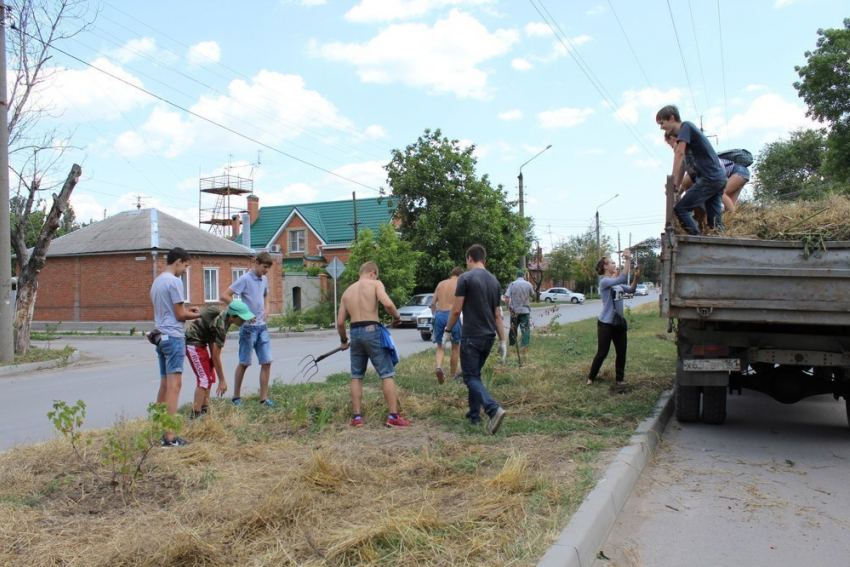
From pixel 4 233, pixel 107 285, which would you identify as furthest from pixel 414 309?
pixel 107 285

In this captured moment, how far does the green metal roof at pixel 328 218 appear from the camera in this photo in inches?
1800

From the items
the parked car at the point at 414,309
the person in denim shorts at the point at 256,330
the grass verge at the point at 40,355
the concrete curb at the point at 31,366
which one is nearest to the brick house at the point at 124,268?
the parked car at the point at 414,309

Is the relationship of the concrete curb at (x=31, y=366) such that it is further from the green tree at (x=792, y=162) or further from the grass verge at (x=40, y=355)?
the green tree at (x=792, y=162)

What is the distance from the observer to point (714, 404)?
705 cm

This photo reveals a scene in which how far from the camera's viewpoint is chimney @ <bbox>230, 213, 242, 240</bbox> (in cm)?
5028

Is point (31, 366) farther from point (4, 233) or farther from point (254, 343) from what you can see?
point (254, 343)

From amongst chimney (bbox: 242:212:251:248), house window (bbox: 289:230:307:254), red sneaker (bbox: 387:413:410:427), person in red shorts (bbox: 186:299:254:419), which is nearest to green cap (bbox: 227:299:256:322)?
person in red shorts (bbox: 186:299:254:419)

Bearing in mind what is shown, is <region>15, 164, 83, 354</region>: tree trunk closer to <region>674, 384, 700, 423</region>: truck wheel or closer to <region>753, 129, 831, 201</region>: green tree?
<region>674, 384, 700, 423</region>: truck wheel

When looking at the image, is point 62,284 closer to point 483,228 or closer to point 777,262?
point 483,228

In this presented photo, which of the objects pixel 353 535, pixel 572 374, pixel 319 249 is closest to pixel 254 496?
pixel 353 535

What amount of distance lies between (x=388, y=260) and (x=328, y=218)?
20.4 m

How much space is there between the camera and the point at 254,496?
4.18 m

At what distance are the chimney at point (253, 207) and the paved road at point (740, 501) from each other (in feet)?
152

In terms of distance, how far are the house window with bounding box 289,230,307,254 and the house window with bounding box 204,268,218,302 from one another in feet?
46.3
